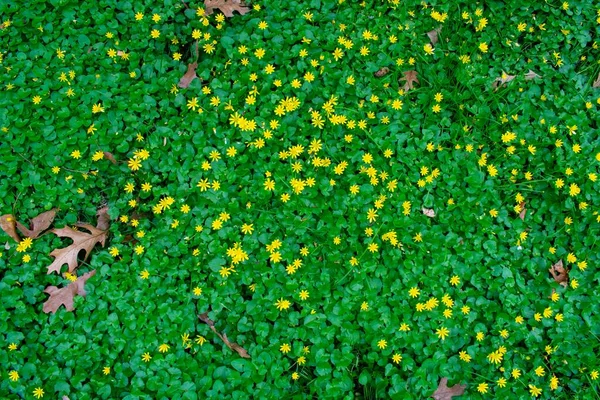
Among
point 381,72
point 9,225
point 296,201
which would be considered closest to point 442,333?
point 296,201

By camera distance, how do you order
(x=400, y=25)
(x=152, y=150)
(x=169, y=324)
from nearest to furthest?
(x=169, y=324) → (x=152, y=150) → (x=400, y=25)

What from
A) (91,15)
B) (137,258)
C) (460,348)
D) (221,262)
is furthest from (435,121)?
A: (91,15)

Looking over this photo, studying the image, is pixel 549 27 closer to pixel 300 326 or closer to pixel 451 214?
pixel 451 214

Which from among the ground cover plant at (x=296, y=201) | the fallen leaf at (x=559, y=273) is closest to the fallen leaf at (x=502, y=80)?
the ground cover plant at (x=296, y=201)

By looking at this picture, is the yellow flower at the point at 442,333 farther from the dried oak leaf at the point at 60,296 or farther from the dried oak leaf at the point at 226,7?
the dried oak leaf at the point at 226,7

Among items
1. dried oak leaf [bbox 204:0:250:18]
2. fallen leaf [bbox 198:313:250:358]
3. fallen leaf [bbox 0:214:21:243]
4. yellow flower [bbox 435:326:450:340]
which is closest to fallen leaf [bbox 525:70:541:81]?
yellow flower [bbox 435:326:450:340]

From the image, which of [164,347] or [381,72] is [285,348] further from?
[381,72]

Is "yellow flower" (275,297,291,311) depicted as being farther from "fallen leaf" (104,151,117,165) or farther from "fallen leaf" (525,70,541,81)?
"fallen leaf" (525,70,541,81)
